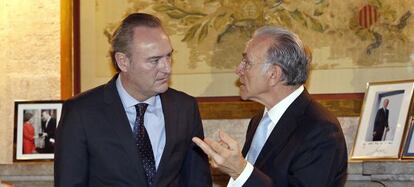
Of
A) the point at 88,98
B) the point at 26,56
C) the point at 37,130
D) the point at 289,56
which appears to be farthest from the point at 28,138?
the point at 289,56

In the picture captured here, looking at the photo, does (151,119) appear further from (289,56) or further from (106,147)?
(289,56)

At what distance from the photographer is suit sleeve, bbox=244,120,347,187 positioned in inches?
126

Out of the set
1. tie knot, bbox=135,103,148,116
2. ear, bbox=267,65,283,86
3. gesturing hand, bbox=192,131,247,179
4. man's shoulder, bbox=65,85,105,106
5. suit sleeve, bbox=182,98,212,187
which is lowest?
suit sleeve, bbox=182,98,212,187

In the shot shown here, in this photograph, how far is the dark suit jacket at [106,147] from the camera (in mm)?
3391

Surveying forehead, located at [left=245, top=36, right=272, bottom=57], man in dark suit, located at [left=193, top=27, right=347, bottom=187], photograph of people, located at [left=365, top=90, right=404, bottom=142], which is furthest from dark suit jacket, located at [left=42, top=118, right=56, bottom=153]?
photograph of people, located at [left=365, top=90, right=404, bottom=142]

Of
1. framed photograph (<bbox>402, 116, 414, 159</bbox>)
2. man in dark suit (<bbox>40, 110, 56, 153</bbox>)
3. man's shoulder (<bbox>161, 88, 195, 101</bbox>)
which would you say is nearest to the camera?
man's shoulder (<bbox>161, 88, 195, 101</bbox>)

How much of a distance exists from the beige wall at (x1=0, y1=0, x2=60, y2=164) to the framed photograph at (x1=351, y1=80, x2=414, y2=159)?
167 cm

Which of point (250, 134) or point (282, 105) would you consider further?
point (250, 134)

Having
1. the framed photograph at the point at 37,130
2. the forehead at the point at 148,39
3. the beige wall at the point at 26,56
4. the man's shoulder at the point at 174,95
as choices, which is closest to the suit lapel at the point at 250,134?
the man's shoulder at the point at 174,95

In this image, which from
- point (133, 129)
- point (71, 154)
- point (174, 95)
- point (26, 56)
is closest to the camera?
point (71, 154)

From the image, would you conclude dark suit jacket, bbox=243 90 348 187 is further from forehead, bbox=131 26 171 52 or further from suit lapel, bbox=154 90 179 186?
forehead, bbox=131 26 171 52

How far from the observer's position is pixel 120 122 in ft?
11.4

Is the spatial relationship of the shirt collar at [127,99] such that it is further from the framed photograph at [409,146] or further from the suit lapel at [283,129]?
the framed photograph at [409,146]

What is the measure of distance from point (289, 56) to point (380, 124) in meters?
0.92
